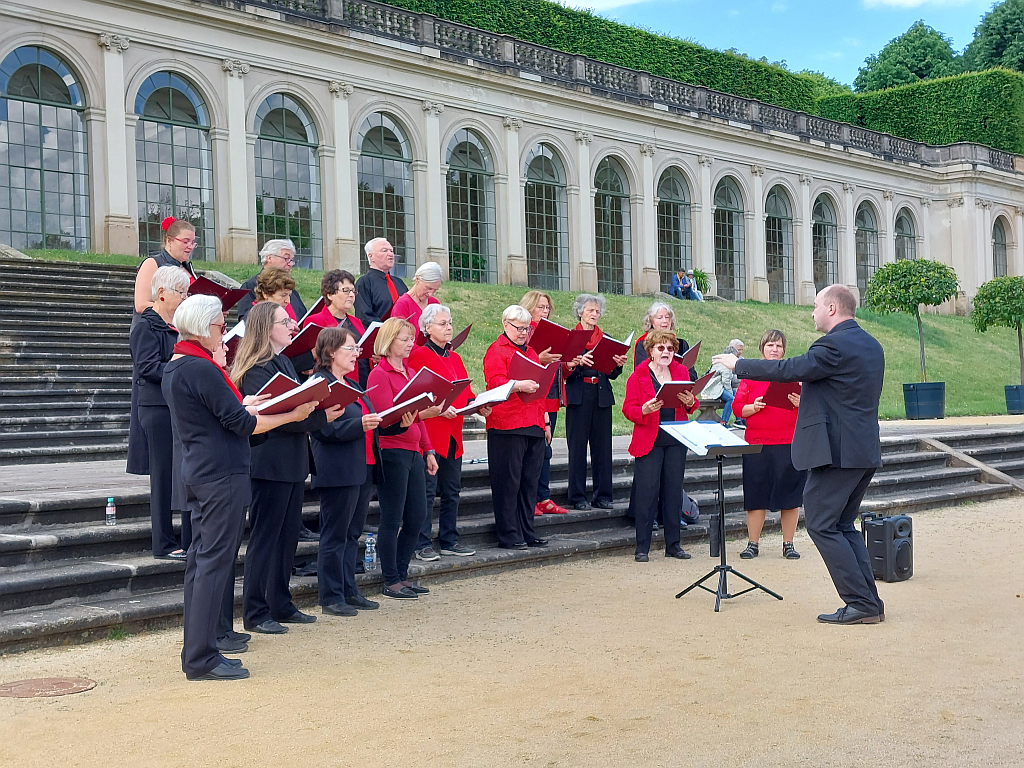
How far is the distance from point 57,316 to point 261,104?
478 inches

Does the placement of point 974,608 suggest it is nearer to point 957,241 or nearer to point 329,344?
point 329,344

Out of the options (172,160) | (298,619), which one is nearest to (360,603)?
(298,619)

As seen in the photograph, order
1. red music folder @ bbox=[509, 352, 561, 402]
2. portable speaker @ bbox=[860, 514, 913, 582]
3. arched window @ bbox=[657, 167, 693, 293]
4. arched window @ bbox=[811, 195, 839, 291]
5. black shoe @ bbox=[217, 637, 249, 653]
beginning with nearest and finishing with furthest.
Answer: black shoe @ bbox=[217, 637, 249, 653] → portable speaker @ bbox=[860, 514, 913, 582] → red music folder @ bbox=[509, 352, 561, 402] → arched window @ bbox=[657, 167, 693, 293] → arched window @ bbox=[811, 195, 839, 291]

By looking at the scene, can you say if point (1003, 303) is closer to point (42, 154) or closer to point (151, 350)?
point (42, 154)

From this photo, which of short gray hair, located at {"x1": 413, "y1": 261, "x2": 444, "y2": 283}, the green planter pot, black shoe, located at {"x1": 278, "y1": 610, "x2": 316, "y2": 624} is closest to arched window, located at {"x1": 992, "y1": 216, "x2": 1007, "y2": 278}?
the green planter pot

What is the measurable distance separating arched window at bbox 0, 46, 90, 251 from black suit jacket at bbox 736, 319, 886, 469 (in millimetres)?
18771

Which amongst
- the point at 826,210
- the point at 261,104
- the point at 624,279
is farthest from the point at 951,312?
the point at 261,104

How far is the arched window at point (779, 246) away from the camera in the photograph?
3750cm

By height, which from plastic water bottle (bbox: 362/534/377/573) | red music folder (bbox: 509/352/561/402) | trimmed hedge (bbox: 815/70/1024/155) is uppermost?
trimmed hedge (bbox: 815/70/1024/155)

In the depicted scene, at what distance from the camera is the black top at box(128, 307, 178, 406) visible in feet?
20.7

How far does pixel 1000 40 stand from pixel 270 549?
54664mm

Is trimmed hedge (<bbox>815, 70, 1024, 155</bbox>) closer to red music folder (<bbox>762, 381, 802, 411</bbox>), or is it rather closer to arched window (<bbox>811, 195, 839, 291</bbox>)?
arched window (<bbox>811, 195, 839, 291</bbox>)

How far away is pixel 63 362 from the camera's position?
12.7 metres

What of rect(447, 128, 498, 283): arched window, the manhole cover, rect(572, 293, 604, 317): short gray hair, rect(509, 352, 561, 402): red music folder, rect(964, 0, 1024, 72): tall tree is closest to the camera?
the manhole cover
